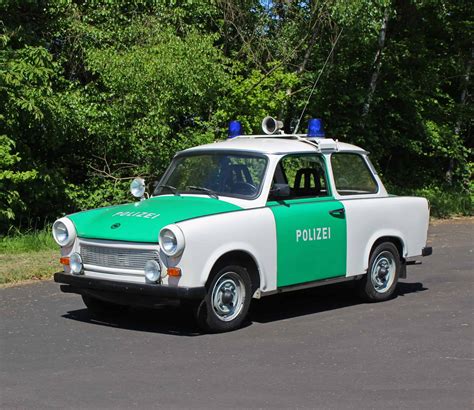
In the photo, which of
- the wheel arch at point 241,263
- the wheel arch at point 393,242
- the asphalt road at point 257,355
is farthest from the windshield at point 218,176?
the wheel arch at point 393,242

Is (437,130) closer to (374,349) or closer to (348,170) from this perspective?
(348,170)

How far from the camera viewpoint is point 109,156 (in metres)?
16.9

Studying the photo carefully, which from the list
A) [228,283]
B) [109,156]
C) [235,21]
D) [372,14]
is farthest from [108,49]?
[228,283]

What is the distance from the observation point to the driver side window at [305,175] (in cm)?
923

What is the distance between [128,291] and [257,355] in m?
1.39

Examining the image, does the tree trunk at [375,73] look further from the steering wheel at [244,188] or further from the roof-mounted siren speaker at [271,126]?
the steering wheel at [244,188]

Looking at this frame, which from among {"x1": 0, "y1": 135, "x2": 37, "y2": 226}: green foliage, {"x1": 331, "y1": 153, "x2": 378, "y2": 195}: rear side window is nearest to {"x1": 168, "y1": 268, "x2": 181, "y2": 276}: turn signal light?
{"x1": 331, "y1": 153, "x2": 378, "y2": 195}: rear side window

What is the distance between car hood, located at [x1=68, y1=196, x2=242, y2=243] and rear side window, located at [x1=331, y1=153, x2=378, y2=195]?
154 centimetres

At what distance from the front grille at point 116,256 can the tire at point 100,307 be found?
2.10ft

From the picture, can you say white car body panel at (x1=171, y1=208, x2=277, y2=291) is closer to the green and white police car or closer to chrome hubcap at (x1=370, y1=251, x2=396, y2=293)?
the green and white police car

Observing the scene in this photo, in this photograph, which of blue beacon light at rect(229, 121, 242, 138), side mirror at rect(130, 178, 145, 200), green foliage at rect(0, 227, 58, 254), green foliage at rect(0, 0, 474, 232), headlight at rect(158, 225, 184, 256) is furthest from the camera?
green foliage at rect(0, 0, 474, 232)

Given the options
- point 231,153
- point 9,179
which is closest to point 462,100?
point 9,179

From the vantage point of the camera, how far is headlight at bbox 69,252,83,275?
8.52 metres

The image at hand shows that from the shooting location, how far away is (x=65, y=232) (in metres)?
8.65
